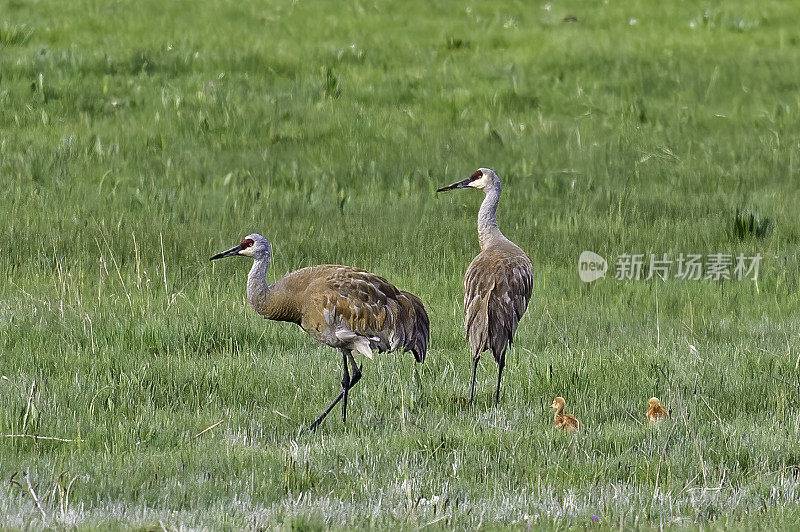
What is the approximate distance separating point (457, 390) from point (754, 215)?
19.4 feet

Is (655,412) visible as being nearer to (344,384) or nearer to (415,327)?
(415,327)

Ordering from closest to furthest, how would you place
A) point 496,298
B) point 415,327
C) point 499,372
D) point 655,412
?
point 655,412 → point 499,372 → point 415,327 → point 496,298

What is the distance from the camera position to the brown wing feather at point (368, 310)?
6953mm

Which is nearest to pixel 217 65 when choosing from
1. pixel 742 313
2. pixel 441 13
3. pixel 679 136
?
pixel 441 13

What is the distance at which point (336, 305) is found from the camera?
6.93m

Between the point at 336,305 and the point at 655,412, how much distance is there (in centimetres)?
200

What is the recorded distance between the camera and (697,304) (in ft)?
32.9

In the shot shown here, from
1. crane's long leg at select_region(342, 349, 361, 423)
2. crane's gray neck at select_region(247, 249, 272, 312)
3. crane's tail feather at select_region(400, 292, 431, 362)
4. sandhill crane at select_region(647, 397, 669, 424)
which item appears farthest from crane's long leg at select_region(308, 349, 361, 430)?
sandhill crane at select_region(647, 397, 669, 424)

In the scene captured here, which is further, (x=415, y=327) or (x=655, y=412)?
(x=415, y=327)

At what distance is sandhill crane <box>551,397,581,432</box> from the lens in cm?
640

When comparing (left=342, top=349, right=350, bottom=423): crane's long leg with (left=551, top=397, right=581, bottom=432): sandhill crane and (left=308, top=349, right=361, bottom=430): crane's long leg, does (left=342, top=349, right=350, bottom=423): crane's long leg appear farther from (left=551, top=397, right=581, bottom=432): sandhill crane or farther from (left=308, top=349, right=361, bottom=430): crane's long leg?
(left=551, top=397, right=581, bottom=432): sandhill crane

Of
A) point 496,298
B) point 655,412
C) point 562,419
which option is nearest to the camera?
point 562,419

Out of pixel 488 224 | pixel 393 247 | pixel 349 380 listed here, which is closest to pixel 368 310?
pixel 349 380

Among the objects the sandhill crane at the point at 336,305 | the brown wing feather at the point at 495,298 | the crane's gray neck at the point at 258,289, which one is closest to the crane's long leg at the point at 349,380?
the sandhill crane at the point at 336,305
